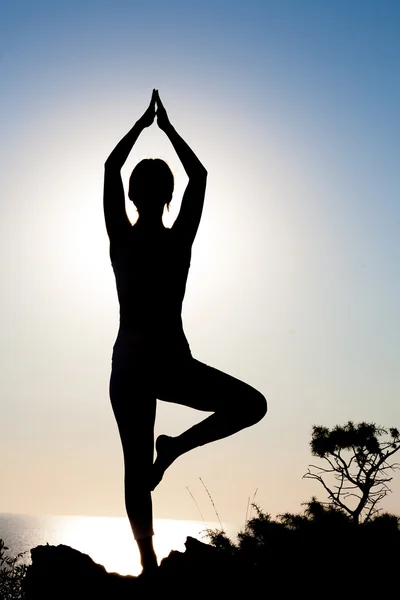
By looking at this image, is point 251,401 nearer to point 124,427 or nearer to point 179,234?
point 124,427

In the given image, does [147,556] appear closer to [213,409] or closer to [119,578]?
[119,578]

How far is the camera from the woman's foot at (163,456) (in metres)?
4.54

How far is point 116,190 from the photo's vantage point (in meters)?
4.99

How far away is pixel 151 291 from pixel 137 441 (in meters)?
1.19

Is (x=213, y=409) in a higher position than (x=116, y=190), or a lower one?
lower

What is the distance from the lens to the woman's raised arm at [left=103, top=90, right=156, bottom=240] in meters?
5.00

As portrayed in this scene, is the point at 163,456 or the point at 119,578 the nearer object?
the point at 119,578

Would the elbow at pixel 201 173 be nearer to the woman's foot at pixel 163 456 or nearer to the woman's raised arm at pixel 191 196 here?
the woman's raised arm at pixel 191 196

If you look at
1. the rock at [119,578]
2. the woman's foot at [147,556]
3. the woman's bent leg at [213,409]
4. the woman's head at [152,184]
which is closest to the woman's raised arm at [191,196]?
the woman's head at [152,184]

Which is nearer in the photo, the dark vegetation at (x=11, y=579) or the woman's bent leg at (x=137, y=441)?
the woman's bent leg at (x=137, y=441)

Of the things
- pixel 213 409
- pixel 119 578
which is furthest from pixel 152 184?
pixel 119 578

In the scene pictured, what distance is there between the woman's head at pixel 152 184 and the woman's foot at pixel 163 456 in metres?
1.86

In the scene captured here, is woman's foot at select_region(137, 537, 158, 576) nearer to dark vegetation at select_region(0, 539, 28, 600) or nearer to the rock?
the rock

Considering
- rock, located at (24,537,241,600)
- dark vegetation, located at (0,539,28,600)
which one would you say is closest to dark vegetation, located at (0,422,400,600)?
rock, located at (24,537,241,600)
